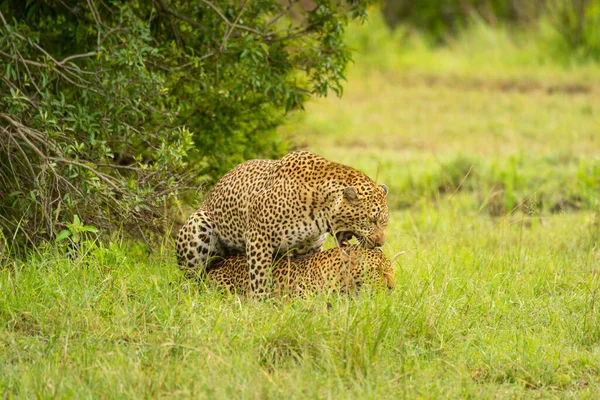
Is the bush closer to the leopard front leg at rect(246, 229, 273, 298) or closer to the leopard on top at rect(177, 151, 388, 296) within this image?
the leopard on top at rect(177, 151, 388, 296)

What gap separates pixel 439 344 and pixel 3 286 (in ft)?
7.74

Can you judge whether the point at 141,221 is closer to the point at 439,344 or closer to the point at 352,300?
the point at 352,300

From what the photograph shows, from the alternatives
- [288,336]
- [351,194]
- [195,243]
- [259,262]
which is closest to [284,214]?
[259,262]

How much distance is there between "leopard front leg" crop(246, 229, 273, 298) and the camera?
19.1ft

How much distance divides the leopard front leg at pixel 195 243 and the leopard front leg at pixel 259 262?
0.43 m

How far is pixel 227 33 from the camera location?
6879 millimetres

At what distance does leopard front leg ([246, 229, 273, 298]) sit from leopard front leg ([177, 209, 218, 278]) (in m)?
0.43

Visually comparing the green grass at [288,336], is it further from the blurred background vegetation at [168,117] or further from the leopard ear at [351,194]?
the leopard ear at [351,194]

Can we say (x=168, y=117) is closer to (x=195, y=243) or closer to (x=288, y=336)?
(x=195, y=243)

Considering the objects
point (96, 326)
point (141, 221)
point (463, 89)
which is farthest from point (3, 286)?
point (463, 89)

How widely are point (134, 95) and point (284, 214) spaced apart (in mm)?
1435

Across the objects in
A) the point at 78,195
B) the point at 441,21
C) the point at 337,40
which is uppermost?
the point at 337,40

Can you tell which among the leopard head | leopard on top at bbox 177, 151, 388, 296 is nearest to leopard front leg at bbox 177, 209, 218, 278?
leopard on top at bbox 177, 151, 388, 296

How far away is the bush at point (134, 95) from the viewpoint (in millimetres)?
6113
